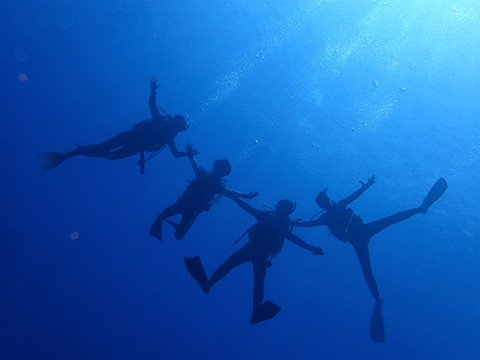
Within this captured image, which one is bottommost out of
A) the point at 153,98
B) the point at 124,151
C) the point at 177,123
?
the point at 124,151

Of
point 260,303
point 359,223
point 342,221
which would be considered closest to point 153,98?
point 260,303

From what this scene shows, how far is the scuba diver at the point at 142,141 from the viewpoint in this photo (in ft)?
25.4

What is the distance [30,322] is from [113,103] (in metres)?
28.0

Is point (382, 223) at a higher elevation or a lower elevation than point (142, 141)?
lower

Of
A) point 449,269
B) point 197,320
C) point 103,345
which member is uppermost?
point 449,269

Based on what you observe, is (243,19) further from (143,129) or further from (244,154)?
(143,129)

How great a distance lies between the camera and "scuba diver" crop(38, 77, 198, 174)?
775 centimetres

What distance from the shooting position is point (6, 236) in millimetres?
39219

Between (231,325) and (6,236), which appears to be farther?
(231,325)

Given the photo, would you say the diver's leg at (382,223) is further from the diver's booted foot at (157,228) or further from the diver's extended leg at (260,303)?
the diver's booted foot at (157,228)

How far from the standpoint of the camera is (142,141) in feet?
25.9

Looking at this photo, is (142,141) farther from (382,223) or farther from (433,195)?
(433,195)

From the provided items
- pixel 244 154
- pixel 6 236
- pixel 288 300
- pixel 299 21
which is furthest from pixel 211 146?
pixel 288 300

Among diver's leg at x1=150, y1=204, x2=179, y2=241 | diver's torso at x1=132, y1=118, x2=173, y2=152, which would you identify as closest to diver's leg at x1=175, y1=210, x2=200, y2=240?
diver's leg at x1=150, y1=204, x2=179, y2=241
